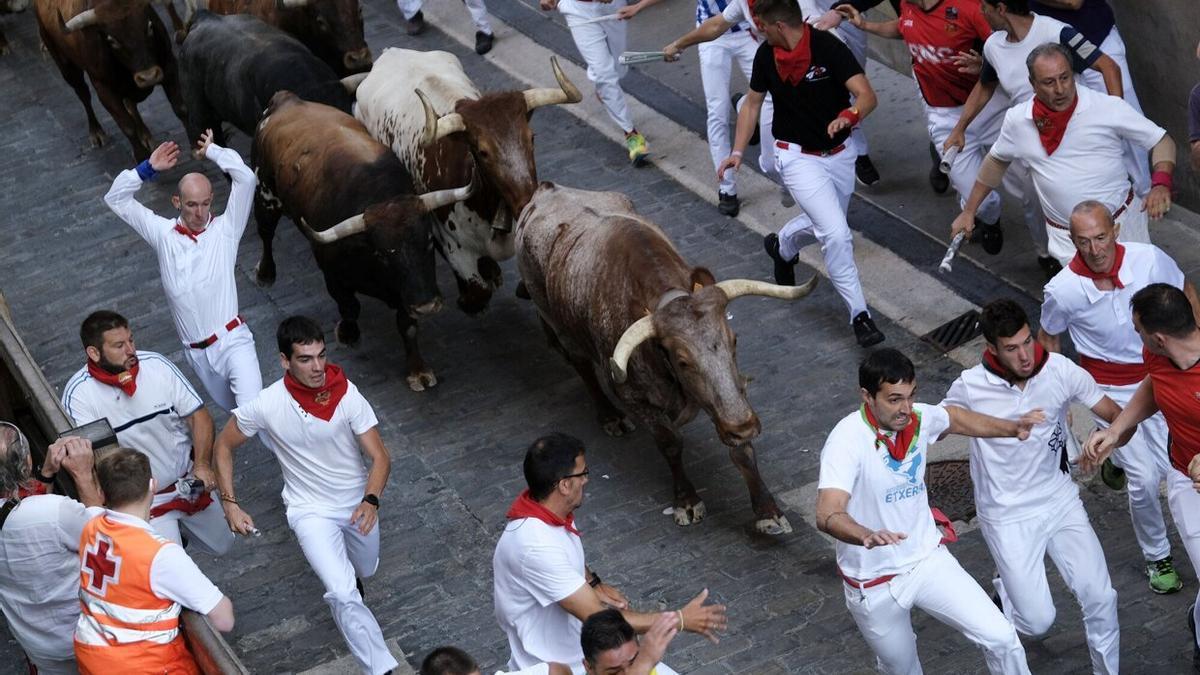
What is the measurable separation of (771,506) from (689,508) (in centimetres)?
56

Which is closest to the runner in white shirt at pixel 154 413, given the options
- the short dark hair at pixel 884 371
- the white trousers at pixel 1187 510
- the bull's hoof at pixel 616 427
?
the bull's hoof at pixel 616 427

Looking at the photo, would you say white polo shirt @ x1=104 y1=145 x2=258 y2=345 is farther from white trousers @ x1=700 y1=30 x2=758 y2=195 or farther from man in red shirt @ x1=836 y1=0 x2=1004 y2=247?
man in red shirt @ x1=836 y1=0 x2=1004 y2=247

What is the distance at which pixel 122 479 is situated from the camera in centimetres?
743

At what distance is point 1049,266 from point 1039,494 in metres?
4.20

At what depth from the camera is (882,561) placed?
24.7 ft

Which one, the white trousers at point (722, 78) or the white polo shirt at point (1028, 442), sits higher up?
the white polo shirt at point (1028, 442)

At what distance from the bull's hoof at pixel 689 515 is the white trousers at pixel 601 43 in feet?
17.2

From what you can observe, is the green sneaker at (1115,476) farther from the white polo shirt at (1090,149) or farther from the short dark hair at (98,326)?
the short dark hair at (98,326)

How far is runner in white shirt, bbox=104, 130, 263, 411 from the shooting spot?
10.4m

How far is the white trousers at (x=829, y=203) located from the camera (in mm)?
11430

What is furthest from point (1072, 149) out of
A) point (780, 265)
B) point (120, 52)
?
point (120, 52)

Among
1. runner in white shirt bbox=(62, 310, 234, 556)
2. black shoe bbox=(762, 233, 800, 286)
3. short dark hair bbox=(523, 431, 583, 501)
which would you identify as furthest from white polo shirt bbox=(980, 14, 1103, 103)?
runner in white shirt bbox=(62, 310, 234, 556)

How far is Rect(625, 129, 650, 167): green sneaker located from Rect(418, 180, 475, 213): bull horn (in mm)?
2886

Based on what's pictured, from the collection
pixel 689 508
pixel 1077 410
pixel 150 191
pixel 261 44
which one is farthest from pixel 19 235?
pixel 1077 410
